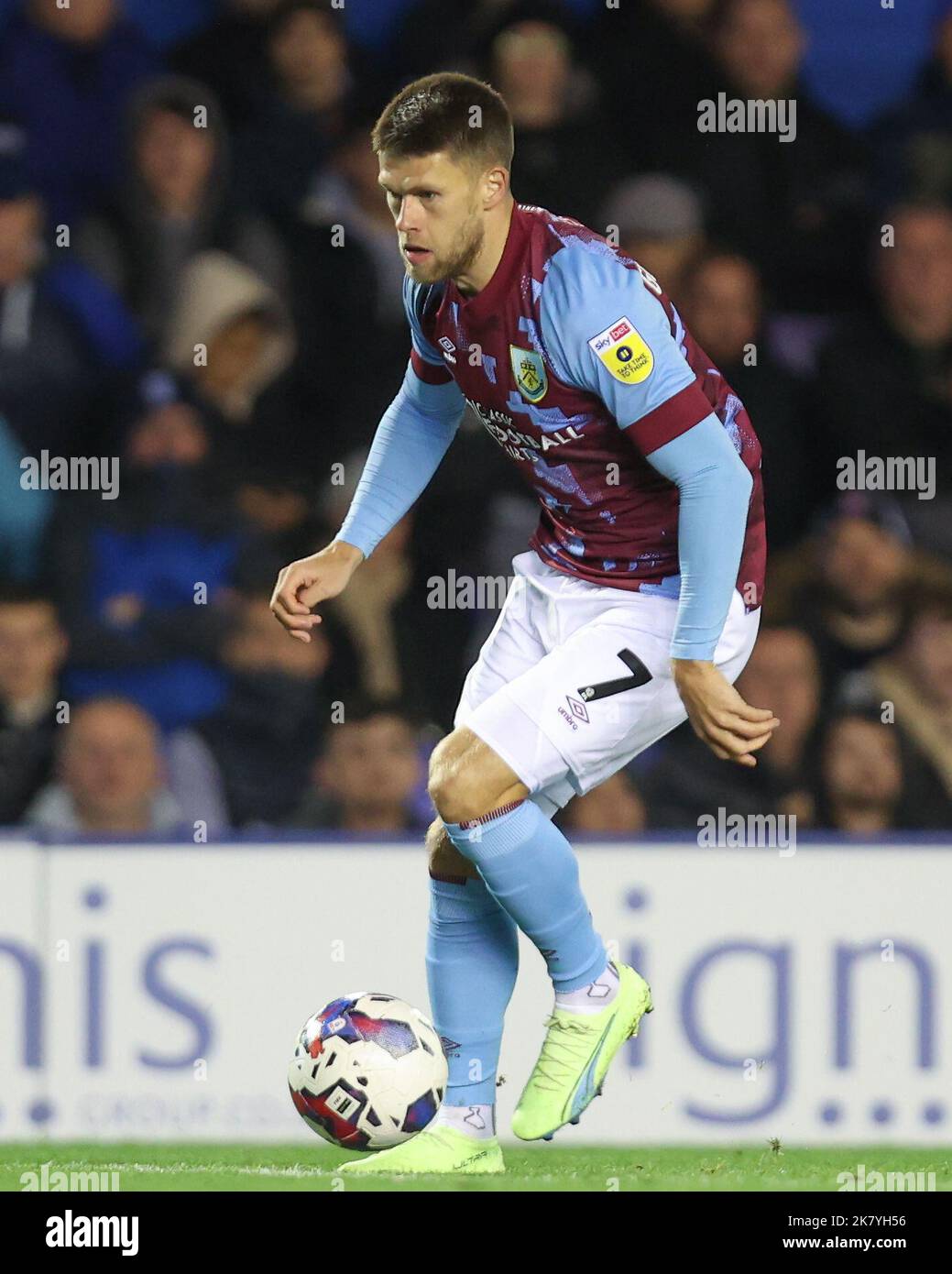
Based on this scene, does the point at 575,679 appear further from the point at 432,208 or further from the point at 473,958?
the point at 432,208

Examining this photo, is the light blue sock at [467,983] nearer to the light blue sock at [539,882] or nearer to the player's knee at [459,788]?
the light blue sock at [539,882]

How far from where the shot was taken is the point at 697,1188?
4.78 m

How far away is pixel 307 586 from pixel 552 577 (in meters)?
0.53

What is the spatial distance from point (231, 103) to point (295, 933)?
2.83 m

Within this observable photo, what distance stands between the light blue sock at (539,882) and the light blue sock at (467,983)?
0.23 metres

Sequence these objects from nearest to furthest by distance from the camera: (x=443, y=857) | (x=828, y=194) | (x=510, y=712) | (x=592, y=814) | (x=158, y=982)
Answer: (x=510, y=712) < (x=443, y=857) < (x=158, y=982) < (x=592, y=814) < (x=828, y=194)

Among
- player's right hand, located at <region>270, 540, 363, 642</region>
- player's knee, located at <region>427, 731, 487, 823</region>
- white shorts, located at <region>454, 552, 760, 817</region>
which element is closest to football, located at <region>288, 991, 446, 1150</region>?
player's knee, located at <region>427, 731, 487, 823</region>

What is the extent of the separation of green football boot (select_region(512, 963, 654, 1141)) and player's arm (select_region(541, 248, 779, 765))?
2.24ft

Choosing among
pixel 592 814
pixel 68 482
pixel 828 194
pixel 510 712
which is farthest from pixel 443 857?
pixel 828 194

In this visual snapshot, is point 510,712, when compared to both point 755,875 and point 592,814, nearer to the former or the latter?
point 755,875

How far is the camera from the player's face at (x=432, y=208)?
443 cm

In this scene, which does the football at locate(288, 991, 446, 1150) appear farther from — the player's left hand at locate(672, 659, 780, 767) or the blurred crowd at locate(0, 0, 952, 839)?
the blurred crowd at locate(0, 0, 952, 839)

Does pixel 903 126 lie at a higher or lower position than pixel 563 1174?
higher

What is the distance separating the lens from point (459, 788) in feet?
14.9
